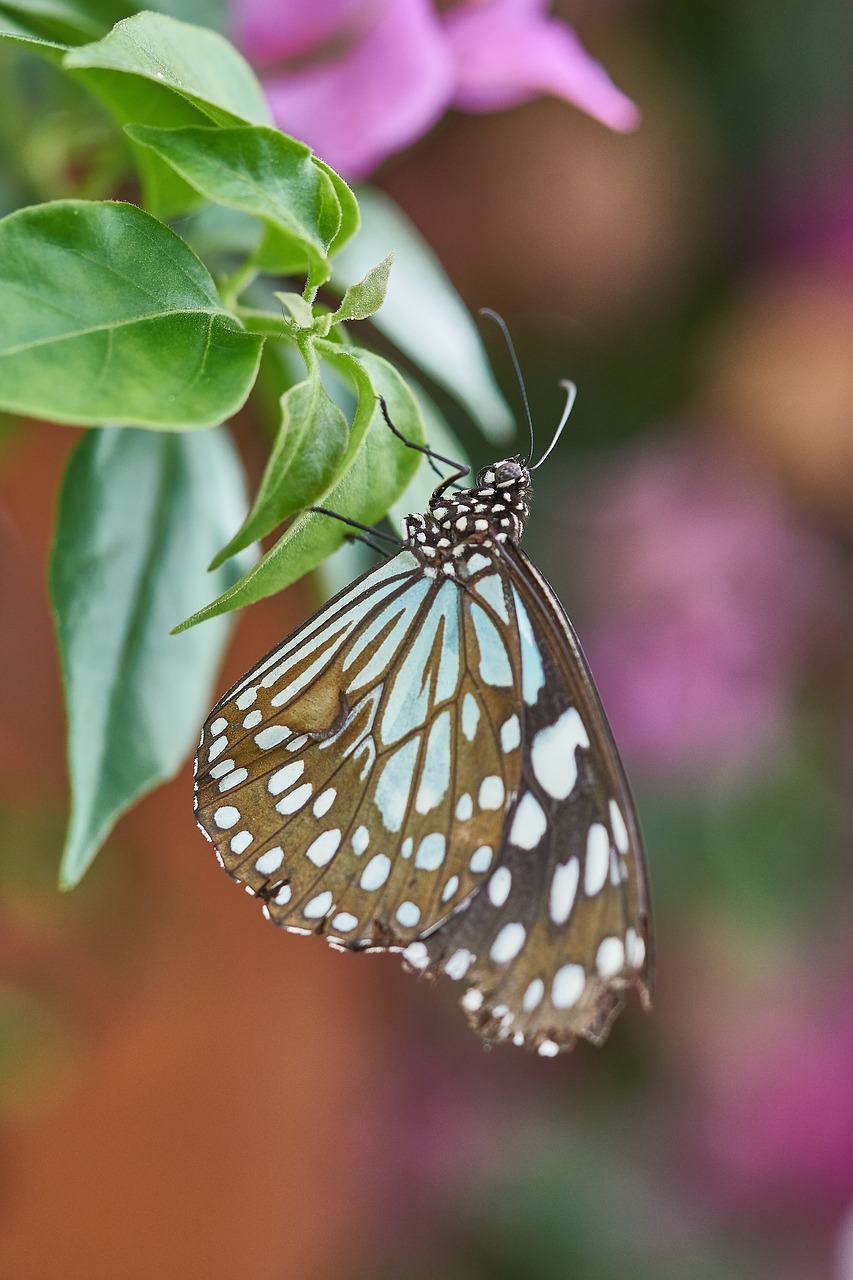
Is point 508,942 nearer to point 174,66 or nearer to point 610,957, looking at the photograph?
point 610,957

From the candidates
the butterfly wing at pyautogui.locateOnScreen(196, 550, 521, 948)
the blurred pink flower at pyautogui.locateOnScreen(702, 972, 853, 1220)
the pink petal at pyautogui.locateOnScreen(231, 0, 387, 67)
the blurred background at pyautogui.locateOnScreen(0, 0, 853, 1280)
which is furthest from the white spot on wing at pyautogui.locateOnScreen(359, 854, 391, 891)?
the blurred pink flower at pyautogui.locateOnScreen(702, 972, 853, 1220)

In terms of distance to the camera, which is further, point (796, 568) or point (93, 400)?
point (796, 568)

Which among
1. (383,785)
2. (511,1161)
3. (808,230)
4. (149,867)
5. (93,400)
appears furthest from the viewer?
(511,1161)

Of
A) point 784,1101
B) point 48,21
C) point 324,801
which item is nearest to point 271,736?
point 324,801

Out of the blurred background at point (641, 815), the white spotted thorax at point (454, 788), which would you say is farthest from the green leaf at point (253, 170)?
the blurred background at point (641, 815)

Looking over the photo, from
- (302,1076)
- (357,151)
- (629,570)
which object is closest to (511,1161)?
(302,1076)

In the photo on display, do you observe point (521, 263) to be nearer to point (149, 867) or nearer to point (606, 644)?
point (606, 644)
